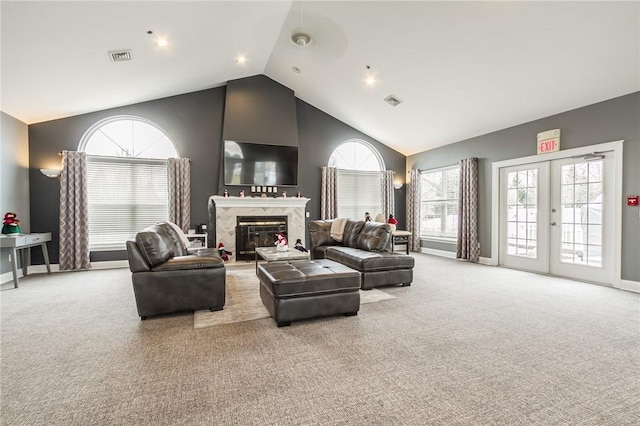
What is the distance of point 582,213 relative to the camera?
4.69 m

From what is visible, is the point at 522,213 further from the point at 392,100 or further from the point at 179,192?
the point at 179,192

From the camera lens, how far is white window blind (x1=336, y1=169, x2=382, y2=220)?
7.80 m

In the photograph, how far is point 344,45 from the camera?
4.84 metres

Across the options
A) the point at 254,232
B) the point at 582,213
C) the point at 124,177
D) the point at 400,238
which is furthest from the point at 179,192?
the point at 582,213

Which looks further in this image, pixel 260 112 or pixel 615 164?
pixel 260 112

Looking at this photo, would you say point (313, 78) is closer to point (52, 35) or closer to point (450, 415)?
point (52, 35)

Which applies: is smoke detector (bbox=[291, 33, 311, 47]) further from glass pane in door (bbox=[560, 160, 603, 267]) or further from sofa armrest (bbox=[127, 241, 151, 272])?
glass pane in door (bbox=[560, 160, 603, 267])

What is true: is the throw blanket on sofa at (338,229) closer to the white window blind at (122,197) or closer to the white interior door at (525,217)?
the white interior door at (525,217)

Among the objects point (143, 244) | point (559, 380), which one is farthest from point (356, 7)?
point (559, 380)

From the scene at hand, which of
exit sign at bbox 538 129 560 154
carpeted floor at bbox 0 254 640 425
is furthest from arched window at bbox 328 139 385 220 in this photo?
carpeted floor at bbox 0 254 640 425

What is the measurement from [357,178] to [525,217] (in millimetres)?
3838

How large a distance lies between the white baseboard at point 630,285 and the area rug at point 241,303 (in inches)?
131

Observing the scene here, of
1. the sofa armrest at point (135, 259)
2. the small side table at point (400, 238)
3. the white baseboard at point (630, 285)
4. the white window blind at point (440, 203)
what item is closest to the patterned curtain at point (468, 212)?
the white window blind at point (440, 203)

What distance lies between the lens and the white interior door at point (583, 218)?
439 centimetres
